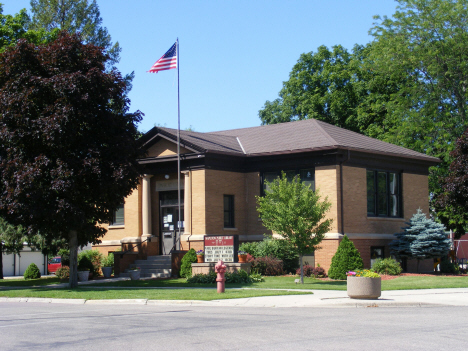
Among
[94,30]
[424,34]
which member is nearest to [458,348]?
[424,34]

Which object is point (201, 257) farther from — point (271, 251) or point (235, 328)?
point (235, 328)

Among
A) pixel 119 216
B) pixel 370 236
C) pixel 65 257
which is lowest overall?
pixel 65 257

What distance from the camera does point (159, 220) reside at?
31.6 m

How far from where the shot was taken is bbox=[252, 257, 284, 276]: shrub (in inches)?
1059

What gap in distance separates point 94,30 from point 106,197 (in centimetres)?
2460

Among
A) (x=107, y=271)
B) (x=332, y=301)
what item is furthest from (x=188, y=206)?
(x=332, y=301)

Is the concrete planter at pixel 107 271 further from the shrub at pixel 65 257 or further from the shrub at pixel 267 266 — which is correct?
the shrub at pixel 267 266

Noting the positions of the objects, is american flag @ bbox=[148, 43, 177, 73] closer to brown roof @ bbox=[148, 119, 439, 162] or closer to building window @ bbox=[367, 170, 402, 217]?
brown roof @ bbox=[148, 119, 439, 162]

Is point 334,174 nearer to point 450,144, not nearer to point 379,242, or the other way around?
point 379,242

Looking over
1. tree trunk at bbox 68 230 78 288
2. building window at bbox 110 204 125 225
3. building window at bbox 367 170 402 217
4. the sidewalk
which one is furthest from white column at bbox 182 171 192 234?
the sidewalk

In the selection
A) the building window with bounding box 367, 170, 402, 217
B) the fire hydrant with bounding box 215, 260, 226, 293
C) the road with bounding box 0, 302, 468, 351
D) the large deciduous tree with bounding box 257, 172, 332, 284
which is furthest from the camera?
the building window with bounding box 367, 170, 402, 217

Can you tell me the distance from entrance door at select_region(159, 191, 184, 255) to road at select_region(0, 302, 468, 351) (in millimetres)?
14280

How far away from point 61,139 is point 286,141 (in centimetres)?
1251

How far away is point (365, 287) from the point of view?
696 inches
